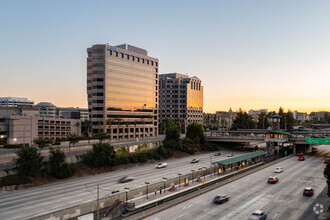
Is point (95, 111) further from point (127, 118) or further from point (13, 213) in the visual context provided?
point (13, 213)

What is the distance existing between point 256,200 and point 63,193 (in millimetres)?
37295

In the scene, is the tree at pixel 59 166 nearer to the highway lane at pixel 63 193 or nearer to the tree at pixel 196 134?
the highway lane at pixel 63 193

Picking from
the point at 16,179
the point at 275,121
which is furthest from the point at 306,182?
the point at 16,179

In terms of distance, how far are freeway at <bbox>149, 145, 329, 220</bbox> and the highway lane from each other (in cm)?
1678

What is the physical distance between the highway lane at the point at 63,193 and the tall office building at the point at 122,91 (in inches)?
2294

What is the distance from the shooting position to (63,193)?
50.1 m

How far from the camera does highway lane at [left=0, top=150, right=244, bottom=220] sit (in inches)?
1626

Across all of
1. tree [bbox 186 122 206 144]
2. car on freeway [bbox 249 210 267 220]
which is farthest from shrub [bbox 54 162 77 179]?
tree [bbox 186 122 206 144]

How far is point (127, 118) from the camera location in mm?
136750

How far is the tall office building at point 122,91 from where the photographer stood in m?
124

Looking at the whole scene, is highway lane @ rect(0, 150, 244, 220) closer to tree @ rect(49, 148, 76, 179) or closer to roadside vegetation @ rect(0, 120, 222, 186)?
tree @ rect(49, 148, 76, 179)

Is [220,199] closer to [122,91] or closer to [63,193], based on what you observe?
[63,193]

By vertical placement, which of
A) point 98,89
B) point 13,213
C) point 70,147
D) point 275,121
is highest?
point 98,89

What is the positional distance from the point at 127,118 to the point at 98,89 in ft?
75.6
